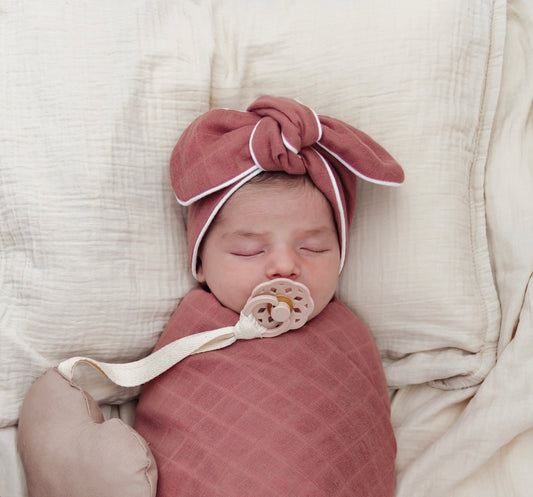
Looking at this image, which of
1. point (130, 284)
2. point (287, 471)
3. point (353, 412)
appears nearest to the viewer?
point (287, 471)

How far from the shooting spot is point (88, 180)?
3.84 feet

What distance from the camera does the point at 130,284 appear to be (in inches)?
47.8

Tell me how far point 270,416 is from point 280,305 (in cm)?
19

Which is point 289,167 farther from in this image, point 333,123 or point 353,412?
point 353,412

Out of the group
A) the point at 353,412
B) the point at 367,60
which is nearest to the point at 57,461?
the point at 353,412

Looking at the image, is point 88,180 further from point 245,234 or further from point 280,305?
point 280,305

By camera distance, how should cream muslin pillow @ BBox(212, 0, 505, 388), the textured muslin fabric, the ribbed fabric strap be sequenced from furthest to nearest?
cream muslin pillow @ BBox(212, 0, 505, 388) → the ribbed fabric strap → the textured muslin fabric

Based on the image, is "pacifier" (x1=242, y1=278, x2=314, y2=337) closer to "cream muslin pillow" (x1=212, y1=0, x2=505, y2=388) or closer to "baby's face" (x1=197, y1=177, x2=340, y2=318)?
"baby's face" (x1=197, y1=177, x2=340, y2=318)

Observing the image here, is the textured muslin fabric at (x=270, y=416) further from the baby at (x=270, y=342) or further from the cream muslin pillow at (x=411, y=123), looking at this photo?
the cream muslin pillow at (x=411, y=123)

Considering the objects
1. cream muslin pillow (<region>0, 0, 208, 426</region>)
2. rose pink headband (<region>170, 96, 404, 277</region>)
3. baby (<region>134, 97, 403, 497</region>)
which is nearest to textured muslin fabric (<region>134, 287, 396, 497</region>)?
baby (<region>134, 97, 403, 497</region>)

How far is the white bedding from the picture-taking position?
1158mm

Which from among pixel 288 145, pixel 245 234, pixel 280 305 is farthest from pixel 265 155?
pixel 280 305

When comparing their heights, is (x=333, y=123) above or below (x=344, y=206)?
above

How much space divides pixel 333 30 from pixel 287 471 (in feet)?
2.87
